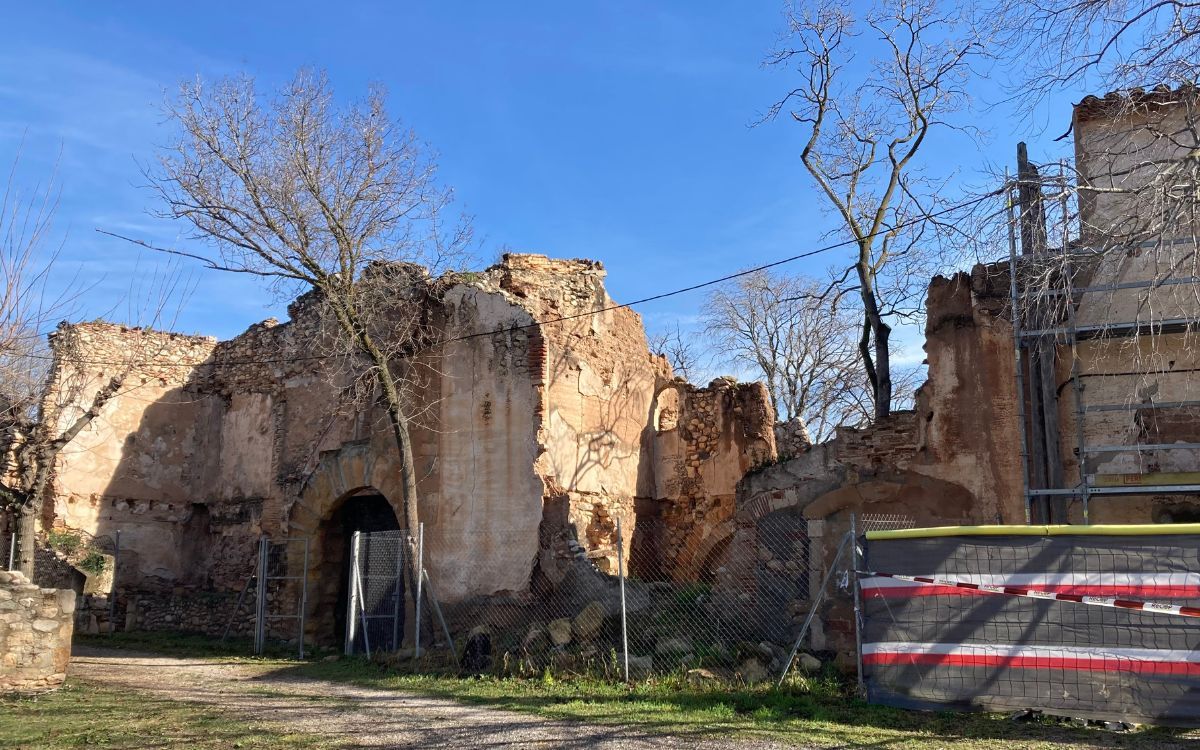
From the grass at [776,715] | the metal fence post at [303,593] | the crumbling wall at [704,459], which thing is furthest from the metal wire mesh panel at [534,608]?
the metal fence post at [303,593]

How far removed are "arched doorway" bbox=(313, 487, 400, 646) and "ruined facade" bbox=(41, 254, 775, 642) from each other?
37 mm

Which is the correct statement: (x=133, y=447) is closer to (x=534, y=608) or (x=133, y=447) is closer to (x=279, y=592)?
(x=279, y=592)

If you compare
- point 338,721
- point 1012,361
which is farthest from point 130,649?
point 1012,361

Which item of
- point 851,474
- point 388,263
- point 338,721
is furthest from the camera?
point 388,263

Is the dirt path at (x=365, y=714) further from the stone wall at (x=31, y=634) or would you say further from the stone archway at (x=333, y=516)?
the stone archway at (x=333, y=516)

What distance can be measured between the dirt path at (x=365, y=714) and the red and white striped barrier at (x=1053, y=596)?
180 cm

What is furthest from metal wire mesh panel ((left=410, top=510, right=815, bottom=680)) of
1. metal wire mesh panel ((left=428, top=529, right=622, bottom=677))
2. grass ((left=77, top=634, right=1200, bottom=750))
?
grass ((left=77, top=634, right=1200, bottom=750))

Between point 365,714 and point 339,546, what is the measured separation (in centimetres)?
830

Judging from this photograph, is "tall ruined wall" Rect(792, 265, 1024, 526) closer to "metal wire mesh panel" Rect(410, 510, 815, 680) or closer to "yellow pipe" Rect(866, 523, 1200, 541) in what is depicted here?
"metal wire mesh panel" Rect(410, 510, 815, 680)

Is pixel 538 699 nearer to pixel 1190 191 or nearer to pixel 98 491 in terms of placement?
pixel 1190 191

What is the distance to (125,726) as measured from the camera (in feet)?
25.8

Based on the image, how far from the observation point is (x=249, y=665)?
1313 centimetres

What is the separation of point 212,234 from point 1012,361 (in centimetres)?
1026

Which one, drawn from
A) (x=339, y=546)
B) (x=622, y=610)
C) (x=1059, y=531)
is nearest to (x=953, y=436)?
(x=1059, y=531)
